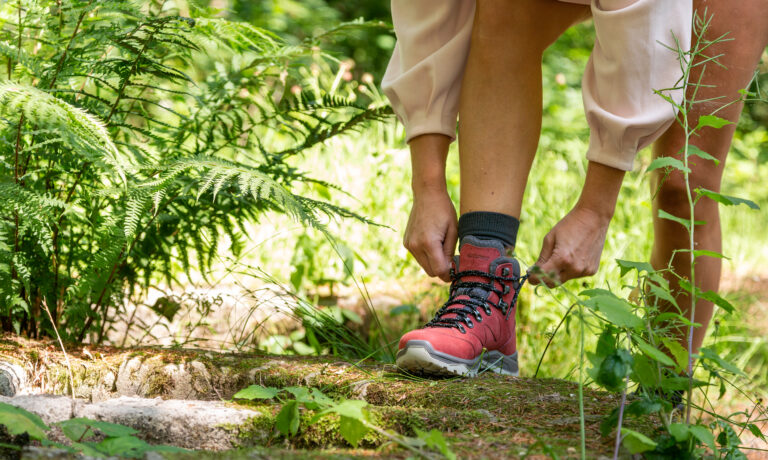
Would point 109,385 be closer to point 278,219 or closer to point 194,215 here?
point 194,215

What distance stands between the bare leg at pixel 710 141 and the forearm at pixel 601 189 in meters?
0.10

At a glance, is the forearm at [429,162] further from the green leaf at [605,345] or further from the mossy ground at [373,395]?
the green leaf at [605,345]

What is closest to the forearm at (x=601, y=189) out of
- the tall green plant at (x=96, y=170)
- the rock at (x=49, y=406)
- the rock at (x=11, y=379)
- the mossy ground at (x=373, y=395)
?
the mossy ground at (x=373, y=395)

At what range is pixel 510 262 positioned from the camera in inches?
65.3

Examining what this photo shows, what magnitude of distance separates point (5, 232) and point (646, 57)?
140cm

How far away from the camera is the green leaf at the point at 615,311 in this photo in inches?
38.4

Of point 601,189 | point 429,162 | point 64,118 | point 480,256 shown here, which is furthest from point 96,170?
point 601,189

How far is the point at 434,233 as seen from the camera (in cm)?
173

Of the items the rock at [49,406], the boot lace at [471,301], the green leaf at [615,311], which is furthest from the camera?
the boot lace at [471,301]

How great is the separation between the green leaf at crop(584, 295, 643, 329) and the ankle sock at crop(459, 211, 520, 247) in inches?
25.5

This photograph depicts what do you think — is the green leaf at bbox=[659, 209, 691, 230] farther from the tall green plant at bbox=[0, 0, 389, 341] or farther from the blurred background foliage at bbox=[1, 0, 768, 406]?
the tall green plant at bbox=[0, 0, 389, 341]

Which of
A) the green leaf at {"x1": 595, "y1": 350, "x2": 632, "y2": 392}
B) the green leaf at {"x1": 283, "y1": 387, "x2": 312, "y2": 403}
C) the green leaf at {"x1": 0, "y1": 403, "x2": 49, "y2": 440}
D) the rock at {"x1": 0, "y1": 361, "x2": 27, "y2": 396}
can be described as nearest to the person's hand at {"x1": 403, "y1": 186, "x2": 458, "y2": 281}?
the green leaf at {"x1": 283, "y1": 387, "x2": 312, "y2": 403}

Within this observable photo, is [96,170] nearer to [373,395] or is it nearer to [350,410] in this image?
[373,395]

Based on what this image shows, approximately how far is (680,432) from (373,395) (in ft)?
2.00
